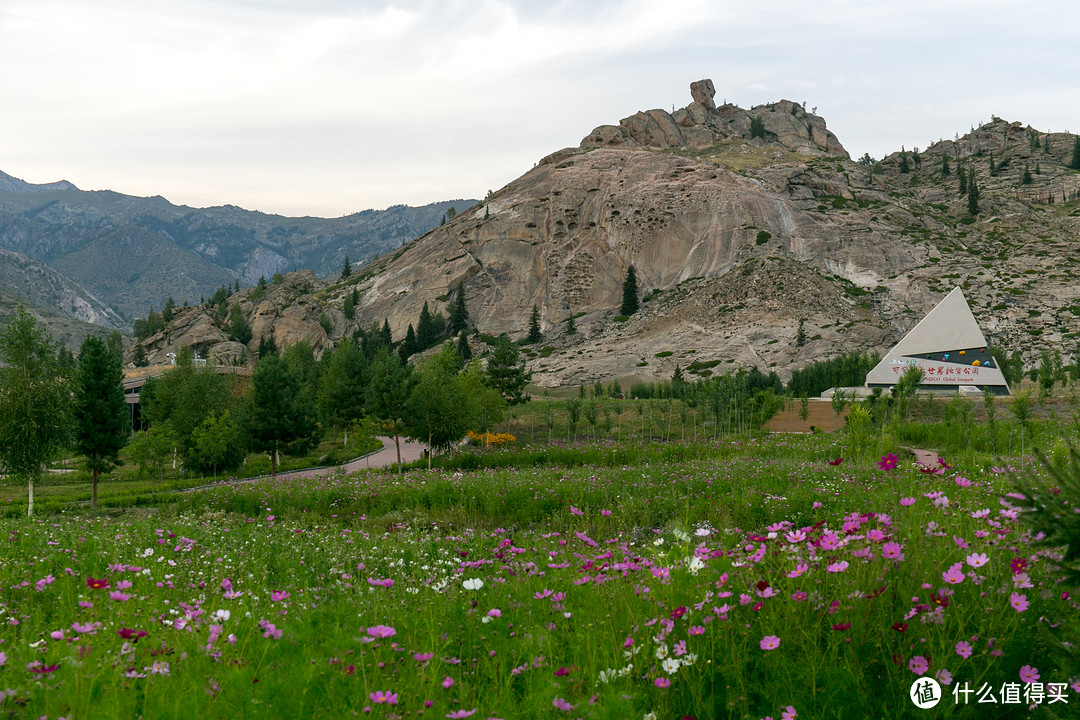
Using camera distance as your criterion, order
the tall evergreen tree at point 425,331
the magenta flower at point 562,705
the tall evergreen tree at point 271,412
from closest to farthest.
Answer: the magenta flower at point 562,705 → the tall evergreen tree at point 271,412 → the tall evergreen tree at point 425,331

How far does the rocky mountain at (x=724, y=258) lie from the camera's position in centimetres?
8569

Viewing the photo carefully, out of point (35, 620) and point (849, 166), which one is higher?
point (849, 166)

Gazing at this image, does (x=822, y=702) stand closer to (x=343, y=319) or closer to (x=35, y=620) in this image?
(x=35, y=620)

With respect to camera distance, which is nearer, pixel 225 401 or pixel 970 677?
pixel 970 677

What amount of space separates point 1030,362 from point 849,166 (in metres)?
72.1

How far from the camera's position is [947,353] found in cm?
5828

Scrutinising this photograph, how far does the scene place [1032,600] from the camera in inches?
174

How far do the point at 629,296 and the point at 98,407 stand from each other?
8382cm

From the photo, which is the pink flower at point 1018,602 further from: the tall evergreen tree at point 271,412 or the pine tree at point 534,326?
the pine tree at point 534,326

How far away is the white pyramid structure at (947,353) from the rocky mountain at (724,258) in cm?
1826

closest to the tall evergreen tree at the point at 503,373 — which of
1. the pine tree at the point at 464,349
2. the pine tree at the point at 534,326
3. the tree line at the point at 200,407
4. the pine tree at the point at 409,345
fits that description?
the tree line at the point at 200,407

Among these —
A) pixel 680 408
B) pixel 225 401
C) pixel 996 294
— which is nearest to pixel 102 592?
pixel 225 401

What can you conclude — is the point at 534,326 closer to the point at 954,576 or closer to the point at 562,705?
the point at 954,576

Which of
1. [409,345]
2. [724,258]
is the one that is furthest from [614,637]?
[724,258]
